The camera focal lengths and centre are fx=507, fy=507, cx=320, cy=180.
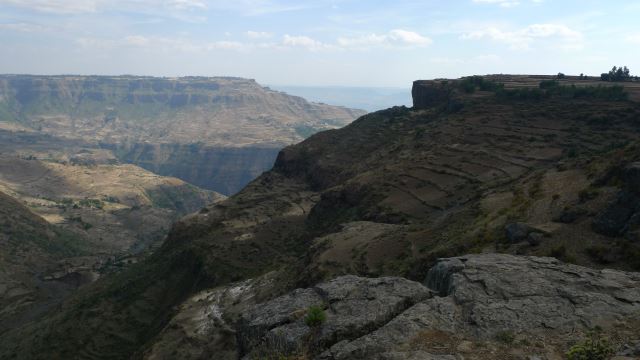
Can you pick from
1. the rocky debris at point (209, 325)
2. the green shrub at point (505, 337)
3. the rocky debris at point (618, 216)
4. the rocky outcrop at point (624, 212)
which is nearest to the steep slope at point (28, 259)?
the rocky debris at point (209, 325)

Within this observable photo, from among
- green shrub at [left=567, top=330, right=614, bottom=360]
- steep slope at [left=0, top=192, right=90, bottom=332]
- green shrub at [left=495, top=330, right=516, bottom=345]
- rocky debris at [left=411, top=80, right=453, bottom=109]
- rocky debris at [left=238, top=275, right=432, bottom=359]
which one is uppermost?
rocky debris at [left=411, top=80, right=453, bottom=109]

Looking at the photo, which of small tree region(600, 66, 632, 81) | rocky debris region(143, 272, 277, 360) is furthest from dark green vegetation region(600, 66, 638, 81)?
rocky debris region(143, 272, 277, 360)

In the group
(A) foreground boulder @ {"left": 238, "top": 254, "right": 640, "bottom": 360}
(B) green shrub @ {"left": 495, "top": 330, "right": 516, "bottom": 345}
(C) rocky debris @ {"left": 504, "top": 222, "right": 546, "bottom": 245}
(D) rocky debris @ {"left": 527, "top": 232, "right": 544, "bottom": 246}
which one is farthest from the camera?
(C) rocky debris @ {"left": 504, "top": 222, "right": 546, "bottom": 245}

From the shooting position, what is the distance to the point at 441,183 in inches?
2450

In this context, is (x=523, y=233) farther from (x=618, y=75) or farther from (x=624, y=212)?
(x=618, y=75)

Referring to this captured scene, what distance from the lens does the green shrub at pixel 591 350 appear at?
1397 centimetres

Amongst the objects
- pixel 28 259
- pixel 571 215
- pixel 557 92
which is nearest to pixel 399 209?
pixel 571 215

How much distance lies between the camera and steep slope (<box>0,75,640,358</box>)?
32.3 meters

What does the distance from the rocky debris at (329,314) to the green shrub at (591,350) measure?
5476 millimetres

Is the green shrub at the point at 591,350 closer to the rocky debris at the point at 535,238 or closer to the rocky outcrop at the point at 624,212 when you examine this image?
the rocky outcrop at the point at 624,212

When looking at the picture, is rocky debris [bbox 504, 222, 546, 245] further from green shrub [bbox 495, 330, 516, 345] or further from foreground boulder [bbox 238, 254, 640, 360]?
green shrub [bbox 495, 330, 516, 345]

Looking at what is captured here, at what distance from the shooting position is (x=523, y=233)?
28609 mm

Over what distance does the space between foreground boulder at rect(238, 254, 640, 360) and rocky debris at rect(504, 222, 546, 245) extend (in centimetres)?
705

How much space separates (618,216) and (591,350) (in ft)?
47.7
